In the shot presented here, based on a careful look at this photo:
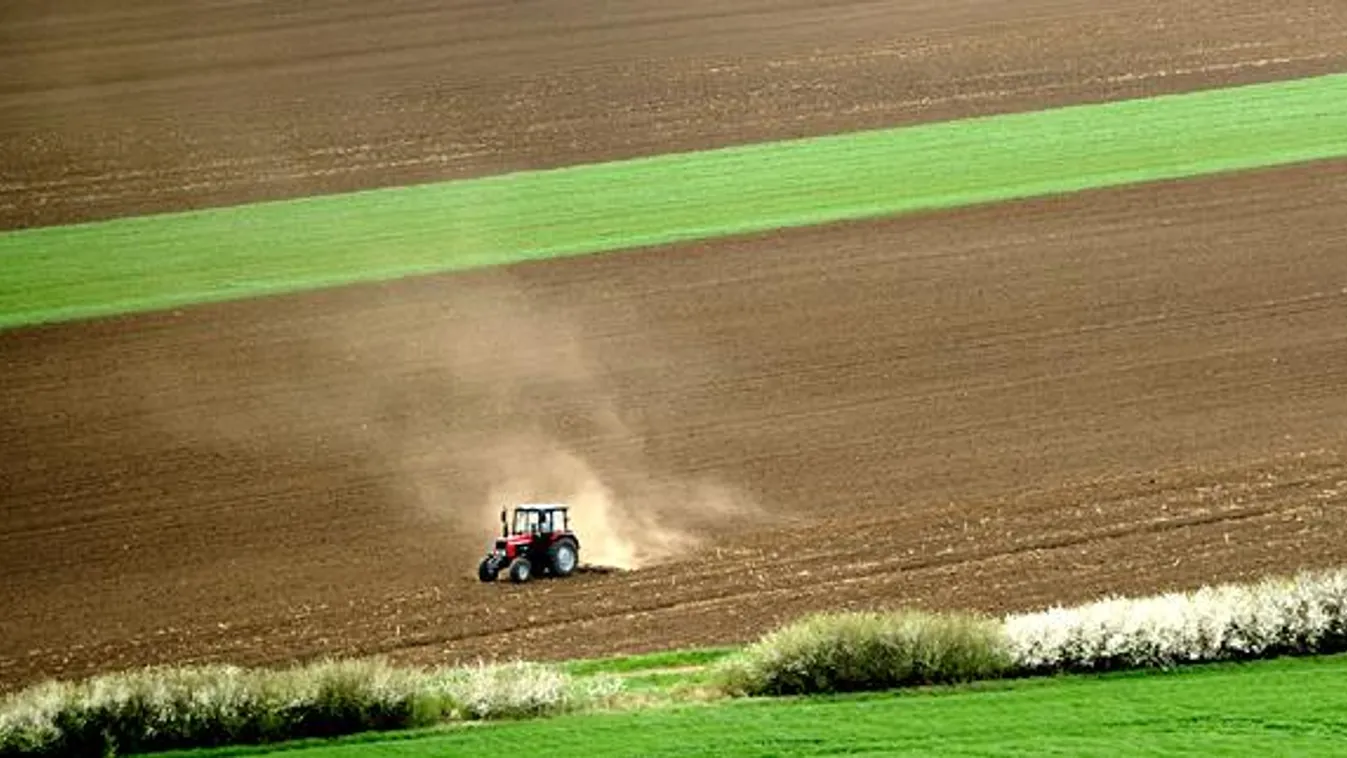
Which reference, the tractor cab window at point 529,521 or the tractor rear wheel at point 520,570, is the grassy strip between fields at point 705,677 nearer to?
the tractor rear wheel at point 520,570

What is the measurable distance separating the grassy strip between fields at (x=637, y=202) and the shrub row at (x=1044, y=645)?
2069 cm

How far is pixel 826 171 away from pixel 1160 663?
26.2 meters

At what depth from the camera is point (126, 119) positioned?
59.1 meters

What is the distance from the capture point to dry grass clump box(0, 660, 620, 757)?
2780 cm

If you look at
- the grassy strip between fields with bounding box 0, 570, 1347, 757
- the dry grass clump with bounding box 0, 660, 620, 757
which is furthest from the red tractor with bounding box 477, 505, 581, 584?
the dry grass clump with bounding box 0, 660, 620, 757

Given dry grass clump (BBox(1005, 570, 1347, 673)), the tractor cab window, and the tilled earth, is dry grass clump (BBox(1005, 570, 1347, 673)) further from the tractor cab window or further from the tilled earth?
the tractor cab window

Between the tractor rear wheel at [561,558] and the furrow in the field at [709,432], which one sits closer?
the furrow in the field at [709,432]

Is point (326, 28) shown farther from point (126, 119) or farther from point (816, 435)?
point (816, 435)

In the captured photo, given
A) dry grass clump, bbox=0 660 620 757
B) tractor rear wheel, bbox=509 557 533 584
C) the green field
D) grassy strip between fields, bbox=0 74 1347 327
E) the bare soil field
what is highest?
the bare soil field

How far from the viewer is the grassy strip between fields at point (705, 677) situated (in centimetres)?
2792

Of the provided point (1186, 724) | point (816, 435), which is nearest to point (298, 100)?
point (816, 435)

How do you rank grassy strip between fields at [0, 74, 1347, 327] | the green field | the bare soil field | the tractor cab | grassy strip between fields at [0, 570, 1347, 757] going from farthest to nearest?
the bare soil field → grassy strip between fields at [0, 74, 1347, 327] → the tractor cab → grassy strip between fields at [0, 570, 1347, 757] → the green field

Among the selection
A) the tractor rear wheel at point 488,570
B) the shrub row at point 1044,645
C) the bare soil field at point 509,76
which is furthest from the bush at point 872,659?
the bare soil field at point 509,76

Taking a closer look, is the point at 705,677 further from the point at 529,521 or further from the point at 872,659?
the point at 529,521
